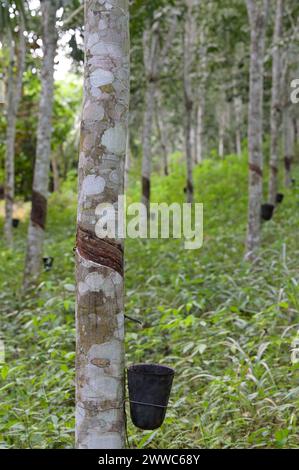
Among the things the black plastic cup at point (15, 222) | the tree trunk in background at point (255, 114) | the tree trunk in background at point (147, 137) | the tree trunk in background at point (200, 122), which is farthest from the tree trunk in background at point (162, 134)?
the tree trunk in background at point (255, 114)

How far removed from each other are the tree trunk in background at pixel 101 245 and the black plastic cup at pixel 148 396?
0.14m

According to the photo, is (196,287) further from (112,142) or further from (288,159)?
(288,159)

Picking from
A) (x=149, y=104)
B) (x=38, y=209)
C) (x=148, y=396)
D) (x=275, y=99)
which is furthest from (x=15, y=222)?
(x=148, y=396)

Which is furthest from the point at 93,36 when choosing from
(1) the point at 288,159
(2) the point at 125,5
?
(1) the point at 288,159

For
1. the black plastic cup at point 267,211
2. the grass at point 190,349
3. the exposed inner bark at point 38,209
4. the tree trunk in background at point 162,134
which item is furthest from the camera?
the tree trunk in background at point 162,134

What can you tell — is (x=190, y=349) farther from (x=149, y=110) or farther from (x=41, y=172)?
(x=149, y=110)

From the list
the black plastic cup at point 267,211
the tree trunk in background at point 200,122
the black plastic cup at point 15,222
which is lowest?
the black plastic cup at point 15,222

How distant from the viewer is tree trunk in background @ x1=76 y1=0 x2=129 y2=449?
2867mm

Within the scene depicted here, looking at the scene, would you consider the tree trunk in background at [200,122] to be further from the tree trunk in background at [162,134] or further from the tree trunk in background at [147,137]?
the tree trunk in background at [147,137]

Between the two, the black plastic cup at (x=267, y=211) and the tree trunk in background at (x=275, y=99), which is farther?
the tree trunk in background at (x=275, y=99)

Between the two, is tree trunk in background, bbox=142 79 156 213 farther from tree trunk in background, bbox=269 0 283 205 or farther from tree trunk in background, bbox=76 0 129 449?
tree trunk in background, bbox=76 0 129 449

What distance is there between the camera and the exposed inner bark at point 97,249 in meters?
2.92

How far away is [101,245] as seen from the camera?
2.93 metres
